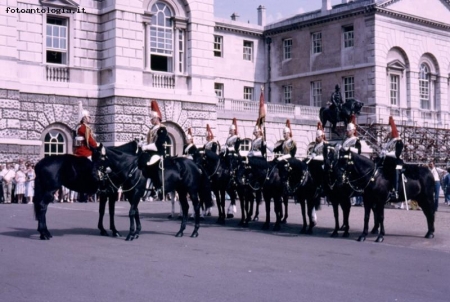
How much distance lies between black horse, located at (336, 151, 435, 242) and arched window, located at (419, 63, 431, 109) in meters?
32.8

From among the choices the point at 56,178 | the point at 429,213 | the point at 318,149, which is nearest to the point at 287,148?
the point at 318,149

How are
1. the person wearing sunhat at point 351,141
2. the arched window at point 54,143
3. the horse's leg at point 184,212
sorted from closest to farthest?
the horse's leg at point 184,212 < the person wearing sunhat at point 351,141 < the arched window at point 54,143

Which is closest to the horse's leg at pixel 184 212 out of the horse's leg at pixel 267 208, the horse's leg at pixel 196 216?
the horse's leg at pixel 196 216

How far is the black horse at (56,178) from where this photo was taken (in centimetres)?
1436

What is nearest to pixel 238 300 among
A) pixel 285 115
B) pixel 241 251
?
pixel 241 251

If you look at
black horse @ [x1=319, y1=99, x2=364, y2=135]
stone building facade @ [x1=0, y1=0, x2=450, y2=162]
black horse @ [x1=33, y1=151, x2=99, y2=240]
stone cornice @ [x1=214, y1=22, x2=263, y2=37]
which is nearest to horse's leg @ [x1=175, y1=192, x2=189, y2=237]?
black horse @ [x1=33, y1=151, x2=99, y2=240]

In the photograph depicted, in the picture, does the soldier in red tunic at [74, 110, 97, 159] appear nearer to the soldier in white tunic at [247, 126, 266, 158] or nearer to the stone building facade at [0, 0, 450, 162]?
the soldier in white tunic at [247, 126, 266, 158]

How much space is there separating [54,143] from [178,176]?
15550mm

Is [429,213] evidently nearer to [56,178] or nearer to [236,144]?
[236,144]

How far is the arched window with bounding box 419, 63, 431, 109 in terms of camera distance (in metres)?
47.7

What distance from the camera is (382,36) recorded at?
145 feet

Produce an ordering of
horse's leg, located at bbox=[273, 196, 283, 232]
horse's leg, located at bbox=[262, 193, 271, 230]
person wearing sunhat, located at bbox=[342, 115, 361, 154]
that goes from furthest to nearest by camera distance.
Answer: horse's leg, located at bbox=[262, 193, 271, 230] → horse's leg, located at bbox=[273, 196, 283, 232] → person wearing sunhat, located at bbox=[342, 115, 361, 154]

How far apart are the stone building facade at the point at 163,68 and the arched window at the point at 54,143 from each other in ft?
0.14

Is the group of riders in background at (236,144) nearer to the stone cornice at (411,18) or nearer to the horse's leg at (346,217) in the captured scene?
the horse's leg at (346,217)
